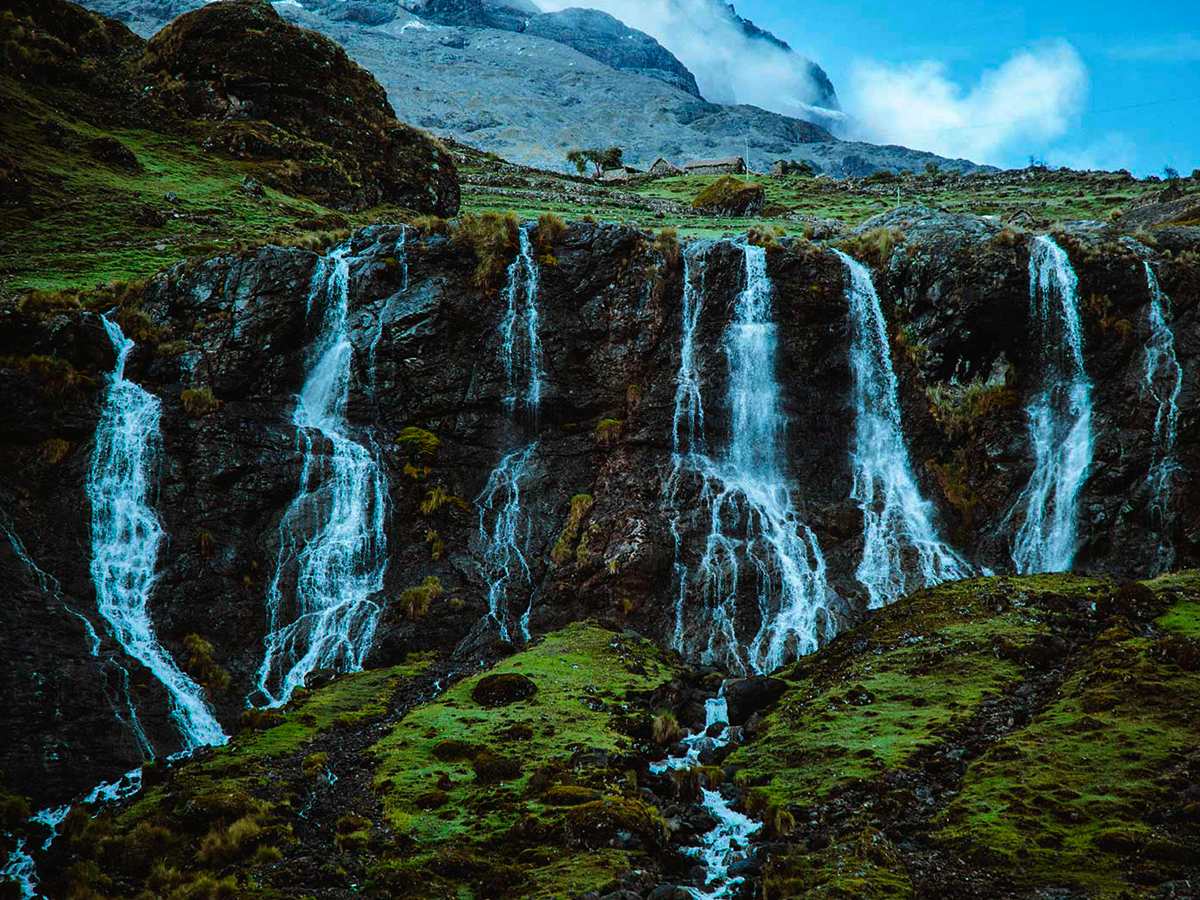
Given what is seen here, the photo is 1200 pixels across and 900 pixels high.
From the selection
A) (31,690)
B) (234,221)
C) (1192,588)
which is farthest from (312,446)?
(1192,588)

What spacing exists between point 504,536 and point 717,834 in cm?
1908

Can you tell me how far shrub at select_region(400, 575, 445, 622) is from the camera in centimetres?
3032

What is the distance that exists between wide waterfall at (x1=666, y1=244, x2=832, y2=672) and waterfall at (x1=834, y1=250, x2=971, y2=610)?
2717 mm

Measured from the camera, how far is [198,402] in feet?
109

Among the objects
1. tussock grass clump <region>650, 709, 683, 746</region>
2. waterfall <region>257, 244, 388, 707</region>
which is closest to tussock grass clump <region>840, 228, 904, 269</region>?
waterfall <region>257, 244, 388, 707</region>

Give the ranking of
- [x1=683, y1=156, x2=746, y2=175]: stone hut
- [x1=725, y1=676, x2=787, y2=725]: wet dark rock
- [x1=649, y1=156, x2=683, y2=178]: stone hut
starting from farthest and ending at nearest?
[x1=683, y1=156, x2=746, y2=175]: stone hut < [x1=649, y1=156, x2=683, y2=178]: stone hut < [x1=725, y1=676, x2=787, y2=725]: wet dark rock

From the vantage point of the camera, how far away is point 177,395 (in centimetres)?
3328

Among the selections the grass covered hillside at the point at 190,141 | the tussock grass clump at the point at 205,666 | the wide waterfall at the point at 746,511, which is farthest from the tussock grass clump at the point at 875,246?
the tussock grass clump at the point at 205,666

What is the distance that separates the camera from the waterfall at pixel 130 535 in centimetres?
2522

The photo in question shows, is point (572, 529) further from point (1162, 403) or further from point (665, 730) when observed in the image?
point (1162, 403)

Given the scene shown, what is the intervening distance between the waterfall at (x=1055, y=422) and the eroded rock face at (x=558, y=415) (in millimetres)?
557

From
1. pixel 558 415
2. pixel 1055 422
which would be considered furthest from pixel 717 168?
pixel 1055 422

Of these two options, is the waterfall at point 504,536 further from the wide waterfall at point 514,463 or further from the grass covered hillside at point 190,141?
the grass covered hillside at point 190,141

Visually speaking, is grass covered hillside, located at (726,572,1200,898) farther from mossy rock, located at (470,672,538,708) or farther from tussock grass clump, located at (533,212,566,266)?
tussock grass clump, located at (533,212,566,266)
